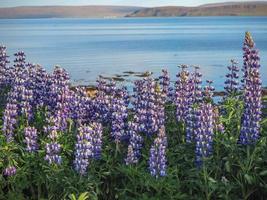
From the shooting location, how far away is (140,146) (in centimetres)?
732

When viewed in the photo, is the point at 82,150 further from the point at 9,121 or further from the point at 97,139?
the point at 9,121

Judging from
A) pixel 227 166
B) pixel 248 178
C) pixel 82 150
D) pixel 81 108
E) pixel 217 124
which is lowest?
pixel 248 178

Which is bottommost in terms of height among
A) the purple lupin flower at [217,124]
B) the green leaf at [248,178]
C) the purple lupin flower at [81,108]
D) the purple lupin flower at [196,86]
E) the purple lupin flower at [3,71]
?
the green leaf at [248,178]

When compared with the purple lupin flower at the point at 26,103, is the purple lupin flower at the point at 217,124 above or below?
below

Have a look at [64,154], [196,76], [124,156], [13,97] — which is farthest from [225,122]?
[13,97]

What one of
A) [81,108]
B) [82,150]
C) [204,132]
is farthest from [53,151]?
[204,132]

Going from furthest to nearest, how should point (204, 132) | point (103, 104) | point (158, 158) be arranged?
point (103, 104) → point (204, 132) → point (158, 158)

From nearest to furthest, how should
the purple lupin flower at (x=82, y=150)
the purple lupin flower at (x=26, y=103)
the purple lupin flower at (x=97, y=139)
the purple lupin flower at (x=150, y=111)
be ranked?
the purple lupin flower at (x=82, y=150)
the purple lupin flower at (x=97, y=139)
the purple lupin flower at (x=150, y=111)
the purple lupin flower at (x=26, y=103)

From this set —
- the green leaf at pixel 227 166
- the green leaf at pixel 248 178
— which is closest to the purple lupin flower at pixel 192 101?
the green leaf at pixel 227 166

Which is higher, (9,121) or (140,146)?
(9,121)

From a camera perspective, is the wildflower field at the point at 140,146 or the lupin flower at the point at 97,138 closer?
the wildflower field at the point at 140,146

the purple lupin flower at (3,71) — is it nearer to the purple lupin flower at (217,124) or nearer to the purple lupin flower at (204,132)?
the purple lupin flower at (217,124)

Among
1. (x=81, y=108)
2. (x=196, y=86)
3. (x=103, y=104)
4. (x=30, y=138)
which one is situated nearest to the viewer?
(x=30, y=138)

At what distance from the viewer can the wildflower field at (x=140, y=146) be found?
22.3 ft
